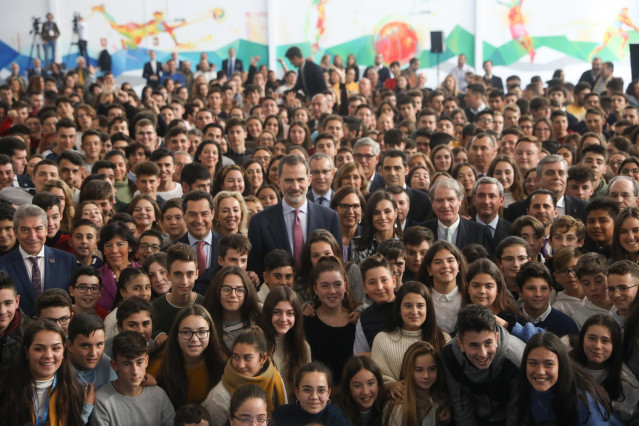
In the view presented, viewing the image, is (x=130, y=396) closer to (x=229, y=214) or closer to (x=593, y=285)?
(x=229, y=214)

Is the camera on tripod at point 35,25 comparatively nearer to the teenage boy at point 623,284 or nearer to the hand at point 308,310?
the hand at point 308,310

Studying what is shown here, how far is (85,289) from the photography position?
4520 millimetres

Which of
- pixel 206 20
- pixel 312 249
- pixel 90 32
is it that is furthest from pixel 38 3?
pixel 312 249

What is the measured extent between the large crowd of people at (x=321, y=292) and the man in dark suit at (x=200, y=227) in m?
0.01

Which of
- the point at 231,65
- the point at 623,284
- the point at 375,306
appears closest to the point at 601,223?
the point at 623,284

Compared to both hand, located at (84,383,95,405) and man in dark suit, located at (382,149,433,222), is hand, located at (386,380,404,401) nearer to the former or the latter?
hand, located at (84,383,95,405)

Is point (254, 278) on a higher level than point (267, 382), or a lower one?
higher

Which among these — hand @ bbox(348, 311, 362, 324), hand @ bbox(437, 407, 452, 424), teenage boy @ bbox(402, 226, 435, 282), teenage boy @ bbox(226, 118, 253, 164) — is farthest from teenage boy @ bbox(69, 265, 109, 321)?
teenage boy @ bbox(226, 118, 253, 164)

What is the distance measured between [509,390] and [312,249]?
4.80ft

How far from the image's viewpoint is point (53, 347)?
3678mm

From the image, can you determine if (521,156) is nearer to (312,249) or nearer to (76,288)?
(312,249)

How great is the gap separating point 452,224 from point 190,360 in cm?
209

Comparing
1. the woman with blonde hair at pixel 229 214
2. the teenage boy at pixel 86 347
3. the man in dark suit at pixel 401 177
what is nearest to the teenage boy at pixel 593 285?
the man in dark suit at pixel 401 177

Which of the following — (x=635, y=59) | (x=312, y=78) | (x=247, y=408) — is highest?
(x=635, y=59)
